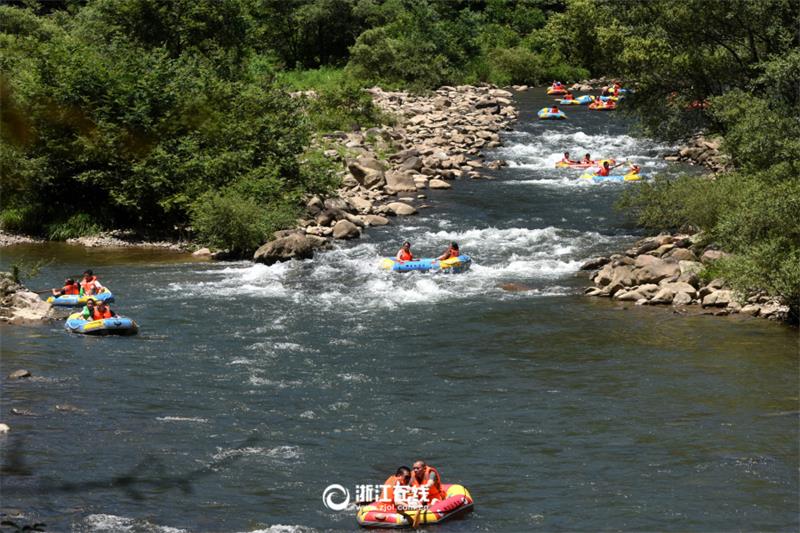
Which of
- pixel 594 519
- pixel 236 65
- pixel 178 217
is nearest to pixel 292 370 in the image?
pixel 594 519

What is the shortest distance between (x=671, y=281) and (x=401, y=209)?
36.6ft

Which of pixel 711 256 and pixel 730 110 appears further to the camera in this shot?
pixel 730 110

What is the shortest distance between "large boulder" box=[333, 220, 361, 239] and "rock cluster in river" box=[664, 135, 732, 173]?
42.9 feet

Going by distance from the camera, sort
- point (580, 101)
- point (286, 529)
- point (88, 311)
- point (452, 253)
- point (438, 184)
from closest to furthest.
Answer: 1. point (286, 529)
2. point (88, 311)
3. point (452, 253)
4. point (438, 184)
5. point (580, 101)


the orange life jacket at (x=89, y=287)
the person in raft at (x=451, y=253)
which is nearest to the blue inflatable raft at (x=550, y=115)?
the person in raft at (x=451, y=253)

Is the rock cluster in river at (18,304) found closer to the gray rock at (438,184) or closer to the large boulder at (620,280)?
the large boulder at (620,280)

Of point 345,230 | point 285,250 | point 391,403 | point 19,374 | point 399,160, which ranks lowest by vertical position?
point 391,403

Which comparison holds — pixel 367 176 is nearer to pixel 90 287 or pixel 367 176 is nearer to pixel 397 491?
pixel 90 287

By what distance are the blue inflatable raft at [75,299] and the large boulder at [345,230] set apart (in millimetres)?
7819

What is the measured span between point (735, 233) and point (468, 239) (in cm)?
869

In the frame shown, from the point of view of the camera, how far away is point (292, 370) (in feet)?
65.8

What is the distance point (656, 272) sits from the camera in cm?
2522

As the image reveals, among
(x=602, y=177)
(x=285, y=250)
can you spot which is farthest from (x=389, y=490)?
(x=602, y=177)

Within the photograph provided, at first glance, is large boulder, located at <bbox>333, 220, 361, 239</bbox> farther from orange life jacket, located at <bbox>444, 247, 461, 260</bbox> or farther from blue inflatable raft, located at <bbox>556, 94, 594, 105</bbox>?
blue inflatable raft, located at <bbox>556, 94, 594, 105</bbox>
